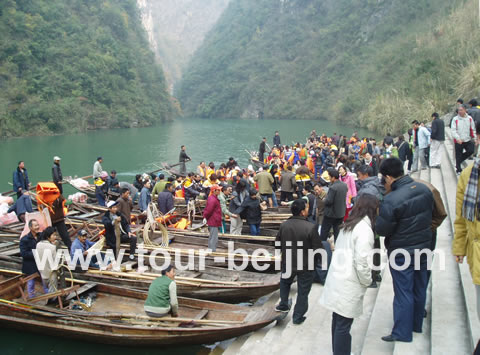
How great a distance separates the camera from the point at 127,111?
2356 inches

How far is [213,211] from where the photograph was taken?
767cm

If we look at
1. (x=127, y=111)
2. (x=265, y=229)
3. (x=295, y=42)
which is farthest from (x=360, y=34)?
(x=265, y=229)

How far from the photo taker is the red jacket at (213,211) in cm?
765

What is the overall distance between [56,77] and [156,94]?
Result: 23086 millimetres

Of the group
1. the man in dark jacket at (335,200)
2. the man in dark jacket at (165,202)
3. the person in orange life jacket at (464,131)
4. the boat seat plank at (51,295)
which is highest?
the person in orange life jacket at (464,131)

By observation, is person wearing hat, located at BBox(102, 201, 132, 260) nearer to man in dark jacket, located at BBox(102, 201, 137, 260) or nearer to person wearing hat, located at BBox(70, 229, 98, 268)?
man in dark jacket, located at BBox(102, 201, 137, 260)

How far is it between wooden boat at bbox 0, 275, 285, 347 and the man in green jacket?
0.11 m

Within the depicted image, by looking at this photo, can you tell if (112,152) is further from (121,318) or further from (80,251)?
(121,318)

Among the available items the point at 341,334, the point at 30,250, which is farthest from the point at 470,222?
the point at 30,250

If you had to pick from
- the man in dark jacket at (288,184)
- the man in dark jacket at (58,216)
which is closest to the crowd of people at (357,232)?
the man in dark jacket at (58,216)

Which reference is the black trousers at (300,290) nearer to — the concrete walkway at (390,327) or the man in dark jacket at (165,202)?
the concrete walkway at (390,327)

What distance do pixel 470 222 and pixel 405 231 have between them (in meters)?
0.52

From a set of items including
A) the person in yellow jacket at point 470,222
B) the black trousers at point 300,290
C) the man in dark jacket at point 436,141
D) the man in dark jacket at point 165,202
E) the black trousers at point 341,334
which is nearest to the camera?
the person in yellow jacket at point 470,222

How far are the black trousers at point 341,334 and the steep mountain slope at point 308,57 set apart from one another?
38187 millimetres
